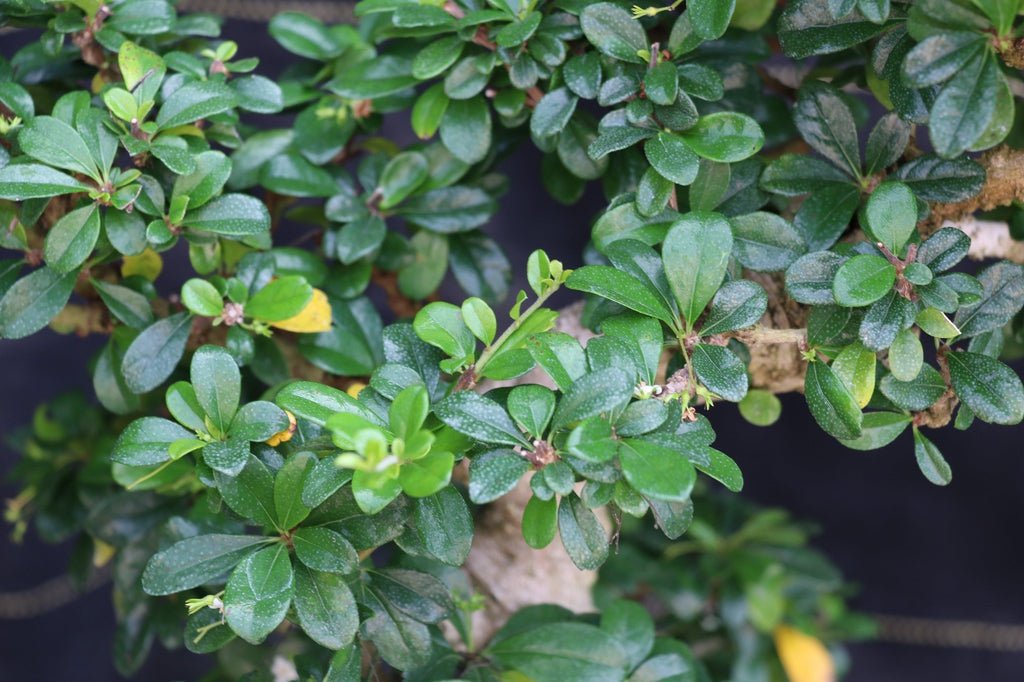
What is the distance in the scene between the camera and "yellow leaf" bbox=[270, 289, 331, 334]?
0.90 meters

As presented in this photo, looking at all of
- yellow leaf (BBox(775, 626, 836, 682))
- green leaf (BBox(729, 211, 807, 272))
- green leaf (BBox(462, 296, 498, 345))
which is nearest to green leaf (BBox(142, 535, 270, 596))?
green leaf (BBox(462, 296, 498, 345))

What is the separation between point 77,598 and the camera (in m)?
2.12

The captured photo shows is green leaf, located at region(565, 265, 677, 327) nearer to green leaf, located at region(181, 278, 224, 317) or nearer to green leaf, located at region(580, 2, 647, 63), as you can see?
green leaf, located at region(580, 2, 647, 63)

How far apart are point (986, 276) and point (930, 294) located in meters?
0.10

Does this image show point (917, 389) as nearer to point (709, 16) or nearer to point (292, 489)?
point (709, 16)

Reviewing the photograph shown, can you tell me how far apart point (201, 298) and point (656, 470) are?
43 centimetres

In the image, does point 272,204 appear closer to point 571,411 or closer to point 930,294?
point 571,411

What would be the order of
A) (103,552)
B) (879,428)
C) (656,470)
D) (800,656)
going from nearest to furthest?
(656,470) → (879,428) → (103,552) → (800,656)

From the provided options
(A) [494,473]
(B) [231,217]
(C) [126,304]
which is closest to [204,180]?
(B) [231,217]

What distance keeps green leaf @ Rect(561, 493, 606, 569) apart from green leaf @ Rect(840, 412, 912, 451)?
9.6 inches

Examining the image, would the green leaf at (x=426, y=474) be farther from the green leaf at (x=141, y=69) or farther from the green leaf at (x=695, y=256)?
the green leaf at (x=141, y=69)

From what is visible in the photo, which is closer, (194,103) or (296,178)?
(194,103)

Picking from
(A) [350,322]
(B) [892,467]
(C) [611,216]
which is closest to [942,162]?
(C) [611,216]

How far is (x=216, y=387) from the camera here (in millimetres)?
737
